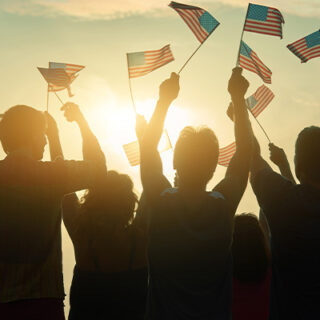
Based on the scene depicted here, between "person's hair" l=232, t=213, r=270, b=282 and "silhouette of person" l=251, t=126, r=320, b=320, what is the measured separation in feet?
2.27

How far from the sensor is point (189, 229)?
9.48ft

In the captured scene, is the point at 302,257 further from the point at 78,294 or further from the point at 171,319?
the point at 78,294

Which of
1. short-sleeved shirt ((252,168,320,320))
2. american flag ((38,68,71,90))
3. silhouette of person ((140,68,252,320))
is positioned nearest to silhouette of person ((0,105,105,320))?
silhouette of person ((140,68,252,320))

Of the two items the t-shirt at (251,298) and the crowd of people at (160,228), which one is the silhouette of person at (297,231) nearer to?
the crowd of people at (160,228)

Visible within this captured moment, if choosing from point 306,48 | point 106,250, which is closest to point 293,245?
point 106,250

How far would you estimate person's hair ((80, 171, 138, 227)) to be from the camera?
4086mm

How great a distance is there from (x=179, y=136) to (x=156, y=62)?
3649mm

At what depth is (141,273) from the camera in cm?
414

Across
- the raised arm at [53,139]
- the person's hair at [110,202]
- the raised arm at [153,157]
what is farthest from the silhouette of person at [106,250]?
the raised arm at [153,157]

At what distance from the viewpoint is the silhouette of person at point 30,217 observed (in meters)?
3.38

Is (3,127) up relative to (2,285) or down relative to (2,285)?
up

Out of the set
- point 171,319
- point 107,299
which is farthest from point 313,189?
point 107,299

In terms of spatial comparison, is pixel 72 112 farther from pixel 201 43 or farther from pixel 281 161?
pixel 201 43

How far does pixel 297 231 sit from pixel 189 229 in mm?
814
